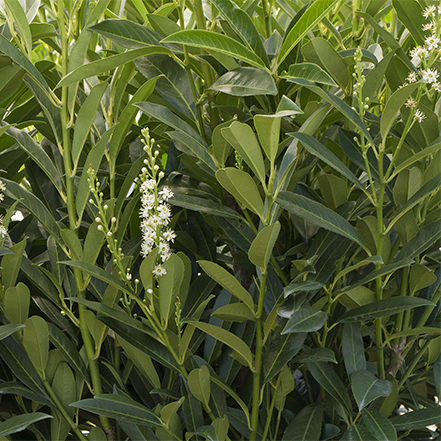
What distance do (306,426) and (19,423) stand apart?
34 centimetres

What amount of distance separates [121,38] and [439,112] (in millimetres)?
422

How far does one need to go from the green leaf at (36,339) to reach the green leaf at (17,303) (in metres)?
0.02

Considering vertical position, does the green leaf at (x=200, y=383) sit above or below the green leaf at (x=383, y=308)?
below

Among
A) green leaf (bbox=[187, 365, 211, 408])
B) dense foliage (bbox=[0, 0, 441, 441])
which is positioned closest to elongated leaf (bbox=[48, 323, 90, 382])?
dense foliage (bbox=[0, 0, 441, 441])

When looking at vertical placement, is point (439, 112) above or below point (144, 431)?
above

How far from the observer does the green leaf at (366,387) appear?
479mm

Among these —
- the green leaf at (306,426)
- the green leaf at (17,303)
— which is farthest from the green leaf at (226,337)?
the green leaf at (17,303)

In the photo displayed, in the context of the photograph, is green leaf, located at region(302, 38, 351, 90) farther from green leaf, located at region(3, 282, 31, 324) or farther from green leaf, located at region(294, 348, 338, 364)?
green leaf, located at region(3, 282, 31, 324)

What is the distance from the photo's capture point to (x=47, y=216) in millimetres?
562

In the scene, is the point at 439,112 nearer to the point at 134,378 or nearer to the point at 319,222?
the point at 319,222

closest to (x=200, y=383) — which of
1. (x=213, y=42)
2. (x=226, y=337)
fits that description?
(x=226, y=337)

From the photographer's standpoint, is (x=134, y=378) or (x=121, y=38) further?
(x=134, y=378)

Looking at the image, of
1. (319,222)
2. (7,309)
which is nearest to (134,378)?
(7,309)

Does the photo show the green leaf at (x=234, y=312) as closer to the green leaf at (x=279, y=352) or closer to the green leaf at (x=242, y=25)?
the green leaf at (x=279, y=352)
